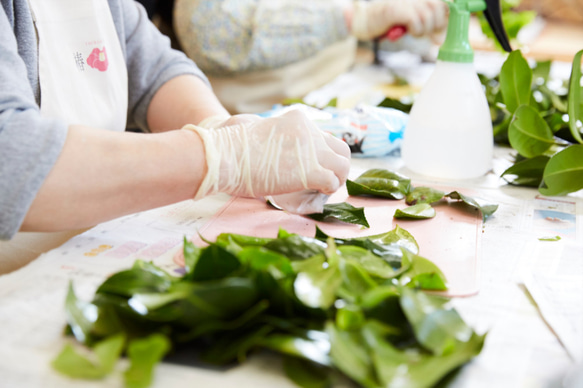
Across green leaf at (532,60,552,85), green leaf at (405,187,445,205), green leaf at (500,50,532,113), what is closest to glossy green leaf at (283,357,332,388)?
green leaf at (405,187,445,205)

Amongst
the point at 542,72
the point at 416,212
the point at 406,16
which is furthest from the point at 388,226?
the point at 406,16

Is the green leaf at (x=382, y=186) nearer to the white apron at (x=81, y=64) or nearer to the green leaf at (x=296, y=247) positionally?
the green leaf at (x=296, y=247)

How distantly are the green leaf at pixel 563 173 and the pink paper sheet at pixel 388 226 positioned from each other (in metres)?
0.13

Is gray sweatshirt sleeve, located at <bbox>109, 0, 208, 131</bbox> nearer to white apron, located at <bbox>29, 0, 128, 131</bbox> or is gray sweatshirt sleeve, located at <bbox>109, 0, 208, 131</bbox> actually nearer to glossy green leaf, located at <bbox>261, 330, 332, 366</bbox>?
white apron, located at <bbox>29, 0, 128, 131</bbox>

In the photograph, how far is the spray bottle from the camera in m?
0.93

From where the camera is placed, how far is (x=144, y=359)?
43cm

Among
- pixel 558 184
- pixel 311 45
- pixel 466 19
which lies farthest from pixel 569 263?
pixel 311 45

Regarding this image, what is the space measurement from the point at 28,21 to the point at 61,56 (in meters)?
0.09

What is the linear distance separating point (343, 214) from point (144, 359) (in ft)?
1.27

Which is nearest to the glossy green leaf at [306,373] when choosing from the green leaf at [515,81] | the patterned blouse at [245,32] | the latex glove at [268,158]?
the latex glove at [268,158]

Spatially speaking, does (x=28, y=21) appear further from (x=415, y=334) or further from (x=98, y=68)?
(x=415, y=334)

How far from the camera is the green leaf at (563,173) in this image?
2.76 ft

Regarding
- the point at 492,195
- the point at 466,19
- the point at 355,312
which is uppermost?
the point at 466,19

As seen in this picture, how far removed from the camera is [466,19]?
91 cm
